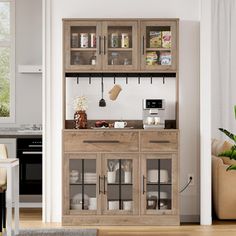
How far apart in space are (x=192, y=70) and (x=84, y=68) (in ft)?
3.70

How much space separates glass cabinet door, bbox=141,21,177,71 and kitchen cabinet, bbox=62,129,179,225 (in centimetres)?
69

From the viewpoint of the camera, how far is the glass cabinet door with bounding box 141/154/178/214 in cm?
661

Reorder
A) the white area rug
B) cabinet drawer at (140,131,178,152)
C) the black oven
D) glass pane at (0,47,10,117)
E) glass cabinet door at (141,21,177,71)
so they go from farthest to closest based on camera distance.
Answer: glass pane at (0,47,10,117), the black oven, glass cabinet door at (141,21,177,71), cabinet drawer at (140,131,178,152), the white area rug

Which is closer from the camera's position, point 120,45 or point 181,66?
point 120,45

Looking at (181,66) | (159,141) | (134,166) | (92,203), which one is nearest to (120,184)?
(134,166)

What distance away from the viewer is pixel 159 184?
261 inches

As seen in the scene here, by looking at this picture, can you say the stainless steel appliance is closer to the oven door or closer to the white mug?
the oven door

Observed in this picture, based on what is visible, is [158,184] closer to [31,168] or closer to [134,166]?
[134,166]

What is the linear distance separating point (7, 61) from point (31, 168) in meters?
1.58

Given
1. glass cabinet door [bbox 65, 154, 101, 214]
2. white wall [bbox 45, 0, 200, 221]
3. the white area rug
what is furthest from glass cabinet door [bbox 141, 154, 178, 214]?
the white area rug

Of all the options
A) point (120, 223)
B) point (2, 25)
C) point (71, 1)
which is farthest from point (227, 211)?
point (2, 25)

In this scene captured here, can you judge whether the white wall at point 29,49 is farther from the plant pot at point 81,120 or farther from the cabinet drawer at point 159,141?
the cabinet drawer at point 159,141

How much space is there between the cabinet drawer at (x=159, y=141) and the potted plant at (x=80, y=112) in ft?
2.06

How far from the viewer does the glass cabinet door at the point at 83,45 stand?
265 inches
